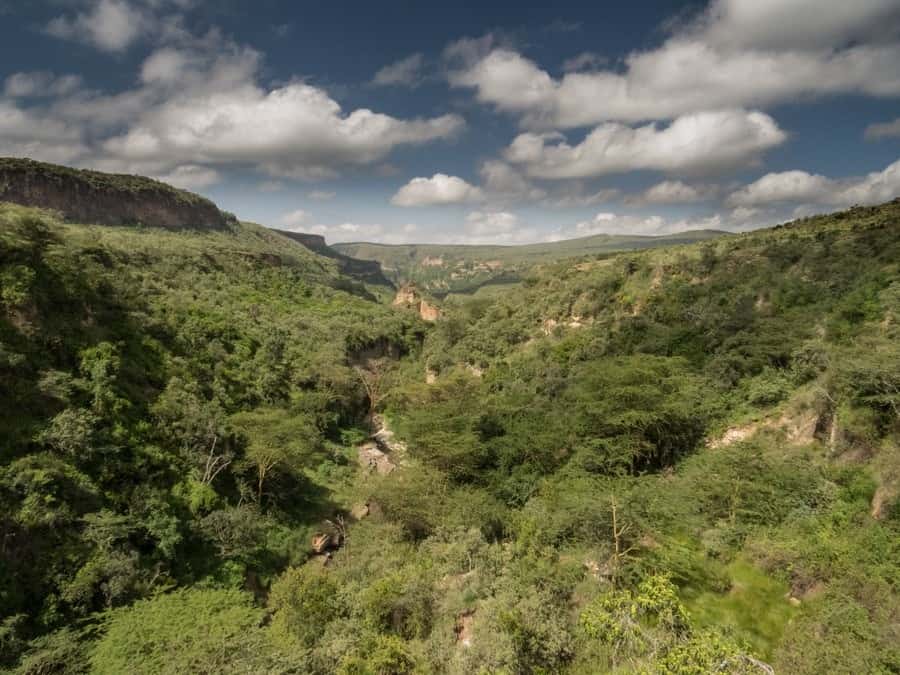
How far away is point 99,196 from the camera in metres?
103

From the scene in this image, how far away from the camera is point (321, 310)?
242 feet

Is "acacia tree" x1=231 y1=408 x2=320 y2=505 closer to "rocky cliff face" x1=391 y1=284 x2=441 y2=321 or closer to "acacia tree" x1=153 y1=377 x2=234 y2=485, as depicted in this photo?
"acacia tree" x1=153 y1=377 x2=234 y2=485

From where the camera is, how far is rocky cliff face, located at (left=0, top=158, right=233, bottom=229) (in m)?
88.9

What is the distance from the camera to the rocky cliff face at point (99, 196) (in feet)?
292

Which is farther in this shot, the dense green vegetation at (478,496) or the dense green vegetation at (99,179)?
the dense green vegetation at (99,179)

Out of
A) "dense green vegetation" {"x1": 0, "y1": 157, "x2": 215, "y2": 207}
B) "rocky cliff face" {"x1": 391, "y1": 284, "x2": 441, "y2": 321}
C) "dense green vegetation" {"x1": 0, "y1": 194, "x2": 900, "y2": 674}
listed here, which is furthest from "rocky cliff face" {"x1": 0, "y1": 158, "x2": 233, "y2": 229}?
"dense green vegetation" {"x1": 0, "y1": 194, "x2": 900, "y2": 674}

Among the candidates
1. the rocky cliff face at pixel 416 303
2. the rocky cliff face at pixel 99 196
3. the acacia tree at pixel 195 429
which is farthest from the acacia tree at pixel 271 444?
the rocky cliff face at pixel 99 196

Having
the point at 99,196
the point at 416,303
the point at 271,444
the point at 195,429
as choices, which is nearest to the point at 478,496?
the point at 271,444

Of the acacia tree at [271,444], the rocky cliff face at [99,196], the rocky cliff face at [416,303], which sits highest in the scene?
the rocky cliff face at [99,196]

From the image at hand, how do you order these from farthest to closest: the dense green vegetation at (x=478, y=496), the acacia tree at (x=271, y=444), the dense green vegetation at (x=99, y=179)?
the dense green vegetation at (x=99, y=179) < the acacia tree at (x=271, y=444) < the dense green vegetation at (x=478, y=496)

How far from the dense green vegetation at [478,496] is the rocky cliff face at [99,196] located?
76902 millimetres

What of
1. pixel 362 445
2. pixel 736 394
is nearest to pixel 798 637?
pixel 736 394

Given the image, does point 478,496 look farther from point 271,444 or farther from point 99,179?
point 99,179

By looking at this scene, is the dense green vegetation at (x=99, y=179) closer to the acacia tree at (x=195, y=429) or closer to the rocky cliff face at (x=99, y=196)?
the rocky cliff face at (x=99, y=196)
